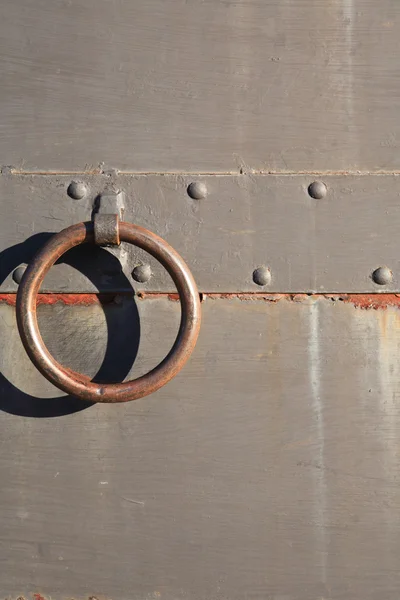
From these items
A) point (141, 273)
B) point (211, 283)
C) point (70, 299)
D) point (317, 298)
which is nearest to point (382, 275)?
point (317, 298)

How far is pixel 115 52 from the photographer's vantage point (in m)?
1.07

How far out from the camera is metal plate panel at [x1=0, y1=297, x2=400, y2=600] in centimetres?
105

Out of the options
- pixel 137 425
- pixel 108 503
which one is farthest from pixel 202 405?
pixel 108 503

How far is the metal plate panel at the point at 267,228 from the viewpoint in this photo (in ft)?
3.48

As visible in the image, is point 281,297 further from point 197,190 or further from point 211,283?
point 197,190

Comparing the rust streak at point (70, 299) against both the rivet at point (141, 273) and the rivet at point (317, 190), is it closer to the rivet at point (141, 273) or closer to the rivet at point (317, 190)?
the rivet at point (141, 273)

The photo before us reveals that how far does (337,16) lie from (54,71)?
483 mm

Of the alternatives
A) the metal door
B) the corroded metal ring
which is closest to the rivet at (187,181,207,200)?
the metal door

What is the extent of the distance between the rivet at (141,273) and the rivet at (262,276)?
0.59ft

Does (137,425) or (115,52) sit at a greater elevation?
(115,52)

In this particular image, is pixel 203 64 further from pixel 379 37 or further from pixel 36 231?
pixel 36 231

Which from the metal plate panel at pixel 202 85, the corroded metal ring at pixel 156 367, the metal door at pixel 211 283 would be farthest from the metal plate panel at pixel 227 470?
the metal plate panel at pixel 202 85

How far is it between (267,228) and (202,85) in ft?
0.87

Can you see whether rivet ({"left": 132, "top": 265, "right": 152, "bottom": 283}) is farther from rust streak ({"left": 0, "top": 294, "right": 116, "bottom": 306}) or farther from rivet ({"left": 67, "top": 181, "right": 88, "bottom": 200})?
rivet ({"left": 67, "top": 181, "right": 88, "bottom": 200})
